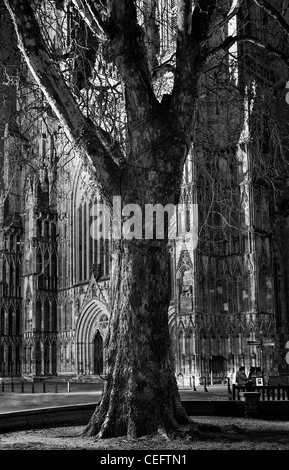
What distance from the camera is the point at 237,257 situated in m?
29.0

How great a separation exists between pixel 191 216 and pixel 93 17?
67.4ft

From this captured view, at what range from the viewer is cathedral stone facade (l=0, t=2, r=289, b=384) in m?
27.9

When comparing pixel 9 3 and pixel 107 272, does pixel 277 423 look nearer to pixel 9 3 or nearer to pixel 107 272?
pixel 9 3

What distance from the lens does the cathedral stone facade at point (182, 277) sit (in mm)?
27859

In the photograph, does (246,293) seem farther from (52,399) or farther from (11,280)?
(11,280)

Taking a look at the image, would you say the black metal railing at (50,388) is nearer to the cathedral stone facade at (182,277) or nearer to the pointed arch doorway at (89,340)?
the pointed arch doorway at (89,340)

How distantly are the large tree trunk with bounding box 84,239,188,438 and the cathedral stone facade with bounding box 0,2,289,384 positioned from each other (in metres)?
12.5

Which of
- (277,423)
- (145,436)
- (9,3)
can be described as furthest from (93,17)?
(277,423)

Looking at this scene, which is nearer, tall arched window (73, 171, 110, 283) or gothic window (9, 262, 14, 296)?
tall arched window (73, 171, 110, 283)

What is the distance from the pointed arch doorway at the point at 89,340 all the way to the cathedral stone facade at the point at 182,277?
58 millimetres

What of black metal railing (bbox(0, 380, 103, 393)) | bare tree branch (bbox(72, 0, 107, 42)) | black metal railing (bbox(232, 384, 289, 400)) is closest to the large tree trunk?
bare tree branch (bbox(72, 0, 107, 42))

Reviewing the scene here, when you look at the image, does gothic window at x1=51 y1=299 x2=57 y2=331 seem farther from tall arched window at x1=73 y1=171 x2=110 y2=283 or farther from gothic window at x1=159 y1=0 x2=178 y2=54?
gothic window at x1=159 y1=0 x2=178 y2=54

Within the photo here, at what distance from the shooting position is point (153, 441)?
7414 mm

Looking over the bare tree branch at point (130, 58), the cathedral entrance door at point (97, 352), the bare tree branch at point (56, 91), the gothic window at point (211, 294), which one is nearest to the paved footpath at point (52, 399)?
the gothic window at point (211, 294)
